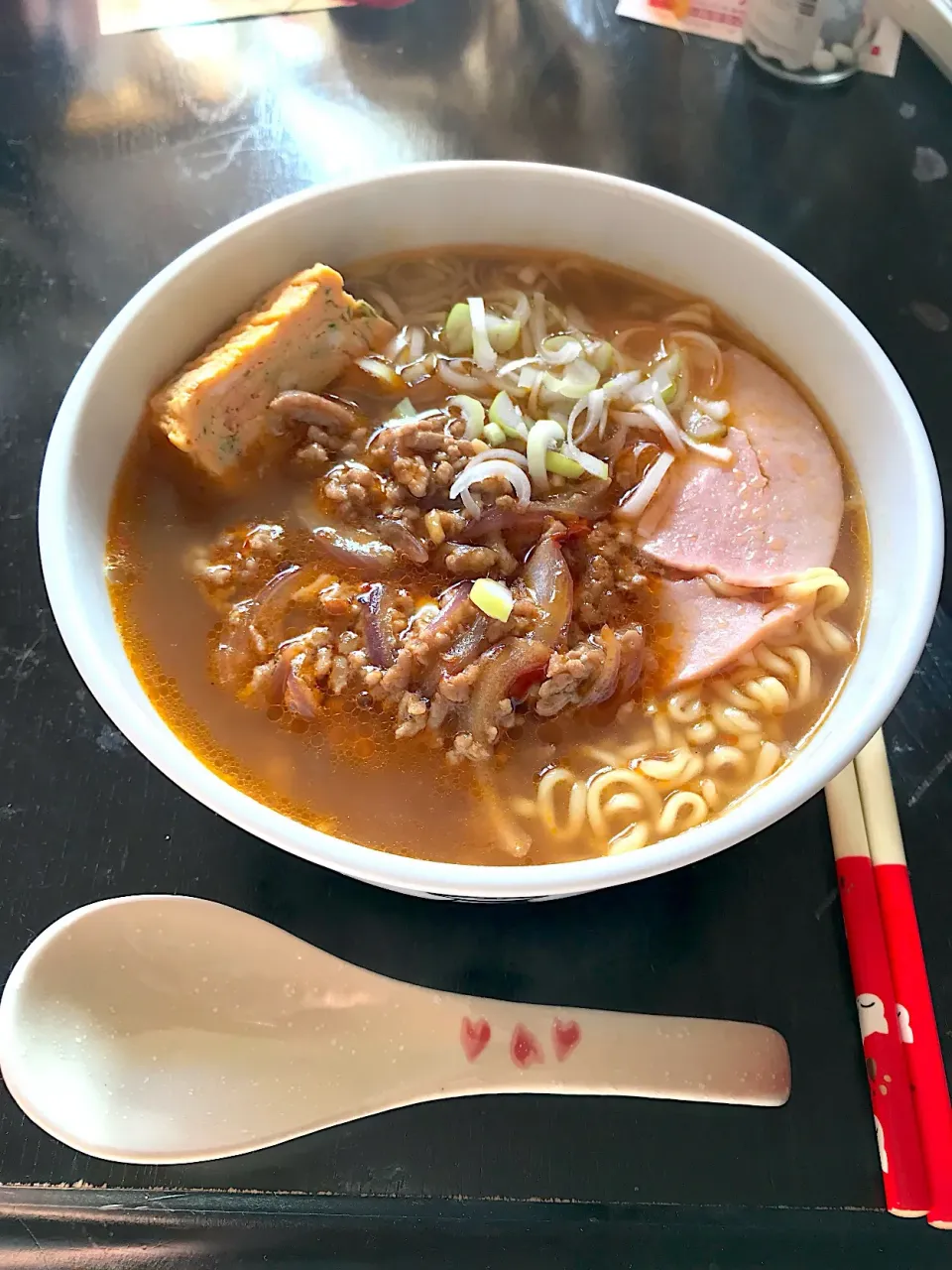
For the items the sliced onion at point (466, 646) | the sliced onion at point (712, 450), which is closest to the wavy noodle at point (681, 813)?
the sliced onion at point (466, 646)

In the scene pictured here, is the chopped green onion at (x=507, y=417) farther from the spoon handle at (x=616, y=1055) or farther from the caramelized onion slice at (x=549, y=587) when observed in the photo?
the spoon handle at (x=616, y=1055)

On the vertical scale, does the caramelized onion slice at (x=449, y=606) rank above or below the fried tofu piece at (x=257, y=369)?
below

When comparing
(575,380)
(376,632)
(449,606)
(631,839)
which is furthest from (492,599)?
(575,380)

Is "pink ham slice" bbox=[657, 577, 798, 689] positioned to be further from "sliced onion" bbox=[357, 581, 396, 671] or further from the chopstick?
"sliced onion" bbox=[357, 581, 396, 671]

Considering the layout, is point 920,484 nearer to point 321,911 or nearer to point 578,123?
point 321,911

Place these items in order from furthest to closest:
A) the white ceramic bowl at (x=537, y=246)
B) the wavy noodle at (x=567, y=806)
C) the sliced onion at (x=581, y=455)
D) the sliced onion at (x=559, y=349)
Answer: the sliced onion at (x=559, y=349), the sliced onion at (x=581, y=455), the wavy noodle at (x=567, y=806), the white ceramic bowl at (x=537, y=246)

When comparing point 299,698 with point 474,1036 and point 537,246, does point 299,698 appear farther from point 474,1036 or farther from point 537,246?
point 537,246
